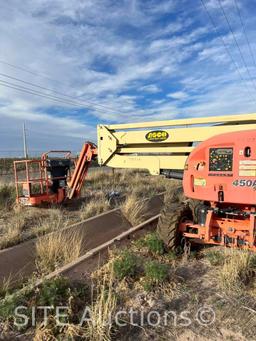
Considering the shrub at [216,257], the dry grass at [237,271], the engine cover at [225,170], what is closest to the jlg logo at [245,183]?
the engine cover at [225,170]

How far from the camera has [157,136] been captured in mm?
7152

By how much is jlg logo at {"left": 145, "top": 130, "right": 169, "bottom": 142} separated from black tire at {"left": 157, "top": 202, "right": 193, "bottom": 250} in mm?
1597

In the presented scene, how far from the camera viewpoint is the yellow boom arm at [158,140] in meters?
6.50

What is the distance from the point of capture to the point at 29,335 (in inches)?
143

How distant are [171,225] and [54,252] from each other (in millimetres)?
2126

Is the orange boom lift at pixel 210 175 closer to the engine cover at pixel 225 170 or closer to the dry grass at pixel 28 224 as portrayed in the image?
the engine cover at pixel 225 170

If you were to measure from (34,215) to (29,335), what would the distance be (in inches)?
244

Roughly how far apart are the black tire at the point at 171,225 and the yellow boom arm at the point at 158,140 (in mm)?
1194

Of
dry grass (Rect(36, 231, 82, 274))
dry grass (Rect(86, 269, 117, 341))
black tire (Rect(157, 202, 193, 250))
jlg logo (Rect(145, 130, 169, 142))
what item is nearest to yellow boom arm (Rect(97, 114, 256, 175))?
jlg logo (Rect(145, 130, 169, 142))

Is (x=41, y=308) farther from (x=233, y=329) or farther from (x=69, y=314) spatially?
(x=233, y=329)

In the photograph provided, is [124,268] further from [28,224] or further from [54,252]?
[28,224]

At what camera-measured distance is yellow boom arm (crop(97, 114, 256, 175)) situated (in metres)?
6.50

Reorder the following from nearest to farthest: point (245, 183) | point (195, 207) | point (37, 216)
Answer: point (245, 183), point (195, 207), point (37, 216)

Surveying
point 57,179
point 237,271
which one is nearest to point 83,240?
point 237,271
